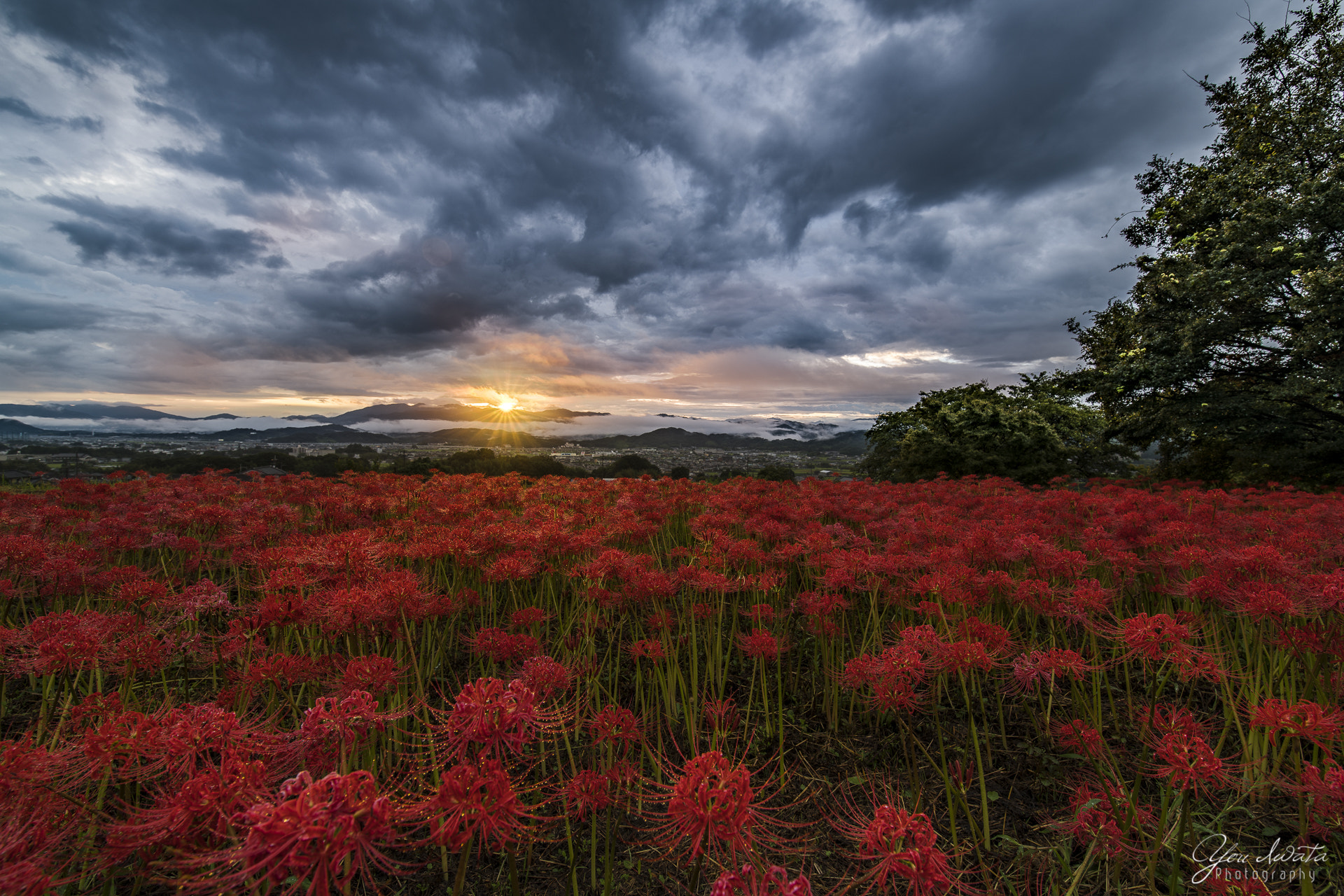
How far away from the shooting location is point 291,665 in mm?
2766

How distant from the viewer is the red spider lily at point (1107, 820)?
2518 millimetres

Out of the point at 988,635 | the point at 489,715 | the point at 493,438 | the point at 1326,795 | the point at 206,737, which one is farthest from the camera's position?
the point at 493,438

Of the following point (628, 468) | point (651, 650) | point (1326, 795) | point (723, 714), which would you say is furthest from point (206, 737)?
point (628, 468)

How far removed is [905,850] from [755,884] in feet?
1.72

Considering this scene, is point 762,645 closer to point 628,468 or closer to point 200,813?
point 200,813

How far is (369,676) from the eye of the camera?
255 centimetres

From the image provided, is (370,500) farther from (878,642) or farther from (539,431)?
(539,431)

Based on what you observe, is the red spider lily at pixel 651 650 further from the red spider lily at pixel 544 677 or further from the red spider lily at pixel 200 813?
the red spider lily at pixel 200 813

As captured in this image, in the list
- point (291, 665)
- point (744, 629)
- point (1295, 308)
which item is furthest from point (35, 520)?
point (1295, 308)

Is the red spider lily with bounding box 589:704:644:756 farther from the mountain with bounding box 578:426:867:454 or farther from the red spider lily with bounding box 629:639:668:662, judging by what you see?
the mountain with bounding box 578:426:867:454

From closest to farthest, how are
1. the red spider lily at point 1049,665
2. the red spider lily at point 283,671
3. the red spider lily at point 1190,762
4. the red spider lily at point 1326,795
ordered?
1. the red spider lily at point 1190,762
2. the red spider lily at point 1326,795
3. the red spider lily at point 283,671
4. the red spider lily at point 1049,665

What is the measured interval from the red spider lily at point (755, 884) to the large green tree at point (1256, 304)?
20690mm

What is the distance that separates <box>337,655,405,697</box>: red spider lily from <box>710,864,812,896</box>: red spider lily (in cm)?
200

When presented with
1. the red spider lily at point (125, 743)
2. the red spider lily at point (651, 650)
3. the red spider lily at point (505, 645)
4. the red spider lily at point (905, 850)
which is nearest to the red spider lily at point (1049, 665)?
the red spider lily at point (905, 850)
